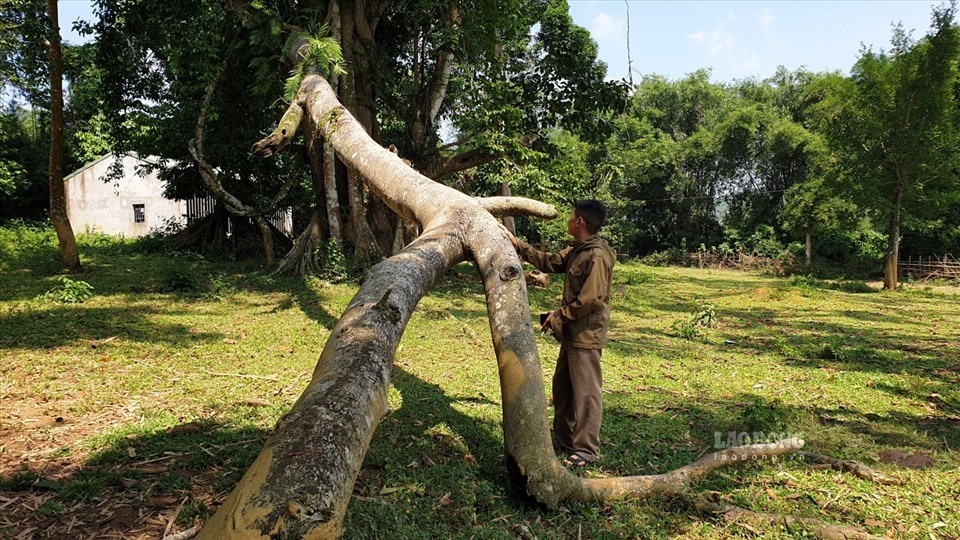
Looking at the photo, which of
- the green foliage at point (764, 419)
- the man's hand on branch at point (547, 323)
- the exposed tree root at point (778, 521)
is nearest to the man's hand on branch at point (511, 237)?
the man's hand on branch at point (547, 323)

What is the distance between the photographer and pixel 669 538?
115 inches

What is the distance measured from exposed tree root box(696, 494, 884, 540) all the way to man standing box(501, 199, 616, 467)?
0.81 metres

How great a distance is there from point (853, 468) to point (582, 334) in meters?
2.06

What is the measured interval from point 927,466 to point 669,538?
2453 mm

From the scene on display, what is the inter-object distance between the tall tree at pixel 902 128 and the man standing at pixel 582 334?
737 inches

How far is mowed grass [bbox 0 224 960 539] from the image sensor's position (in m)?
2.97

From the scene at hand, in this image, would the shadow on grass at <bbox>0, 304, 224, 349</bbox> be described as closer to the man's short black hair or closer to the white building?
the man's short black hair

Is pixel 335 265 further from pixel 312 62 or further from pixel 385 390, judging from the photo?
pixel 385 390

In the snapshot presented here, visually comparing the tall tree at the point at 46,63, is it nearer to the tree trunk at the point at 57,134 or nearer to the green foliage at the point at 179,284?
the tree trunk at the point at 57,134

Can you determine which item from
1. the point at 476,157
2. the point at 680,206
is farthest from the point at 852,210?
the point at 476,157

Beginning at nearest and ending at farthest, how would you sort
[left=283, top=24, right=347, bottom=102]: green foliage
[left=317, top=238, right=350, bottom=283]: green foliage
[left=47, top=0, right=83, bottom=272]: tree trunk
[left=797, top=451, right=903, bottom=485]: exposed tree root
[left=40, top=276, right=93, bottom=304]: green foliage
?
1. [left=797, top=451, right=903, bottom=485]: exposed tree root
2. [left=283, top=24, right=347, bottom=102]: green foliage
3. [left=40, top=276, right=93, bottom=304]: green foliage
4. [left=47, top=0, right=83, bottom=272]: tree trunk
5. [left=317, top=238, right=350, bottom=283]: green foliage

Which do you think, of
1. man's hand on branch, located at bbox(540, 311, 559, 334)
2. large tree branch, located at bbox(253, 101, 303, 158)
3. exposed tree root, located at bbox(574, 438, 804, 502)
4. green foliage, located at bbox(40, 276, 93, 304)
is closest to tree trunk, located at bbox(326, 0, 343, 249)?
green foliage, located at bbox(40, 276, 93, 304)

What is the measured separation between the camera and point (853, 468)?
381 cm

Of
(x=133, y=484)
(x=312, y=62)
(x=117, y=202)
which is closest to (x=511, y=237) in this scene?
(x=133, y=484)
